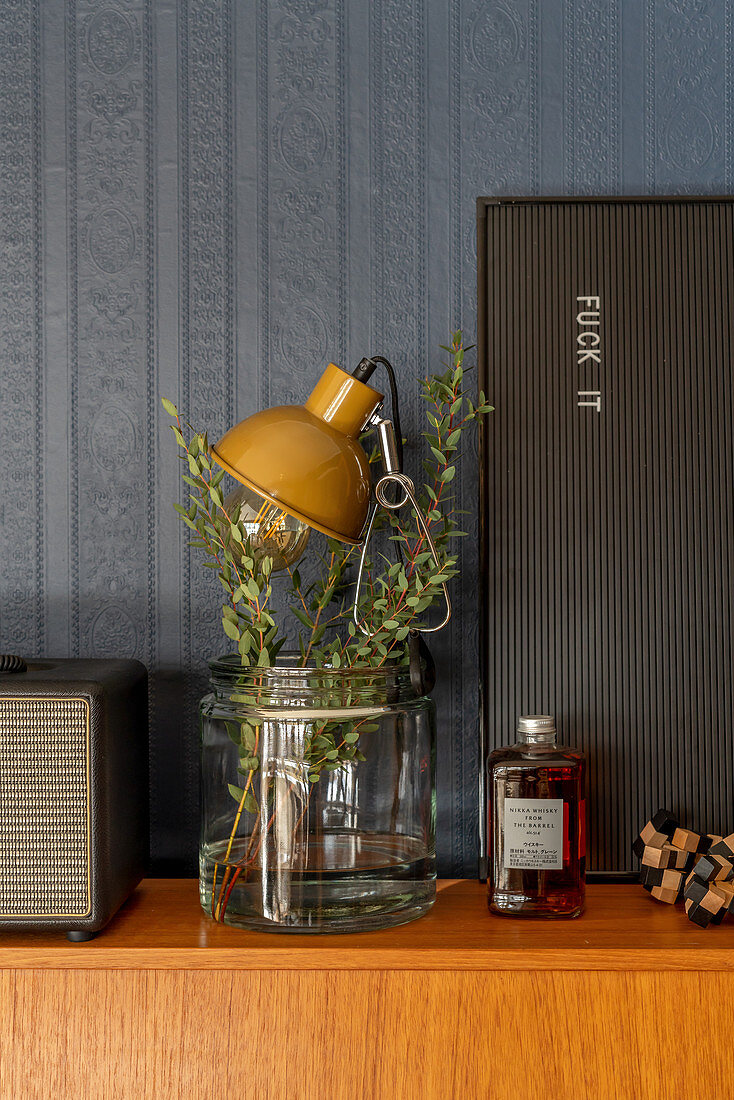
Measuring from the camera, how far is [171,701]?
1.02 m

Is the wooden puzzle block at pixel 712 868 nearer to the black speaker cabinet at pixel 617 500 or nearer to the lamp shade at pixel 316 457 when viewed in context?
the black speaker cabinet at pixel 617 500

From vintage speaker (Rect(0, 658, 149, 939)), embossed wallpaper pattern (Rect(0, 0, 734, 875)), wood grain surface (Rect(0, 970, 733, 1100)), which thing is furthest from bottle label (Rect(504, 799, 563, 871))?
vintage speaker (Rect(0, 658, 149, 939))

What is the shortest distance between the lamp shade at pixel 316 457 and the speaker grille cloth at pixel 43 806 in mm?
249

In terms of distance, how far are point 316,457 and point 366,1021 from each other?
1.57ft

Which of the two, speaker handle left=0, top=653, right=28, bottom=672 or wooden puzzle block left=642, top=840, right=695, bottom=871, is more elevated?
speaker handle left=0, top=653, right=28, bottom=672

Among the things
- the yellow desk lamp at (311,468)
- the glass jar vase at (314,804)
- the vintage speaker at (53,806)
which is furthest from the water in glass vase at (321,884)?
the yellow desk lamp at (311,468)

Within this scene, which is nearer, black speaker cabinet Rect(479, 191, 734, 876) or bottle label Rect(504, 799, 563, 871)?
bottle label Rect(504, 799, 563, 871)

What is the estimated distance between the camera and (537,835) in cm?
83

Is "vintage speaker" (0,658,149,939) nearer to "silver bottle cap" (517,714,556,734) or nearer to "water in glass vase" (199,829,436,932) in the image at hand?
"water in glass vase" (199,829,436,932)

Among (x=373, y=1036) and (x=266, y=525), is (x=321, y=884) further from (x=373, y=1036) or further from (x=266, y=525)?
(x=266, y=525)

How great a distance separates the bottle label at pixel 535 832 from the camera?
0.83 m

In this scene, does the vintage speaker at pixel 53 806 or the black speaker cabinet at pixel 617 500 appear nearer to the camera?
the vintage speaker at pixel 53 806

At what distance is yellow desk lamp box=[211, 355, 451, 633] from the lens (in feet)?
2.57

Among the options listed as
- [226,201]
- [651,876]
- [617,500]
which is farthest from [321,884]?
[226,201]
